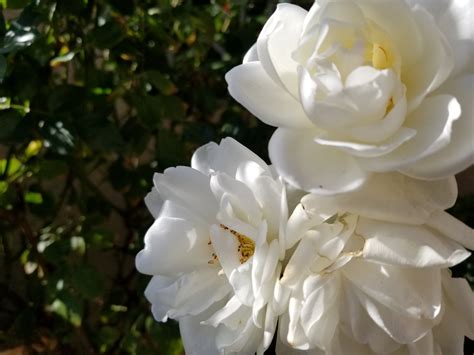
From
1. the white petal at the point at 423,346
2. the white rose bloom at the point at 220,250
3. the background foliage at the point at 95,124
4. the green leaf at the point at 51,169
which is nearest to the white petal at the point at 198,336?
the white rose bloom at the point at 220,250

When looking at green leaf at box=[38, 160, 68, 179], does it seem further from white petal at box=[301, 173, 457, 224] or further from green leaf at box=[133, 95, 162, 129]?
white petal at box=[301, 173, 457, 224]

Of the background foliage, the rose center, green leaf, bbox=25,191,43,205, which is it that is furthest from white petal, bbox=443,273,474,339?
green leaf, bbox=25,191,43,205

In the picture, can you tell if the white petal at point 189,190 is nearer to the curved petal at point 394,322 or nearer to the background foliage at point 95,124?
the curved petal at point 394,322

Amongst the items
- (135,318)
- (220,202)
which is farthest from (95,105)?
(220,202)

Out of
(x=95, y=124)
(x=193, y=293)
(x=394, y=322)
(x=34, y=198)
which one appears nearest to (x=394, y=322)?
(x=394, y=322)

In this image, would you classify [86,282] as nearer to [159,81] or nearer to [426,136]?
[159,81]
